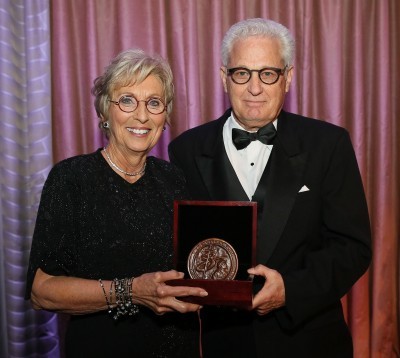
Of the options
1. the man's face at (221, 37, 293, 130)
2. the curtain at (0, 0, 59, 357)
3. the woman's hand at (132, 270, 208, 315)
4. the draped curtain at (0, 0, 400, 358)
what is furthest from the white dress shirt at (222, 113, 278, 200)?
the curtain at (0, 0, 59, 357)

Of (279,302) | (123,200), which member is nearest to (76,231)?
(123,200)

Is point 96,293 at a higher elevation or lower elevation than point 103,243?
lower

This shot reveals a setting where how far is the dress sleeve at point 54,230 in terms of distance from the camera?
76.2 inches

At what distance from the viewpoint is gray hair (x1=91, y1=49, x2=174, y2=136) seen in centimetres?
211

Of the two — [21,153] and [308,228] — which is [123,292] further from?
[21,153]

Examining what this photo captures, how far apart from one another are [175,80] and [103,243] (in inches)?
68.6

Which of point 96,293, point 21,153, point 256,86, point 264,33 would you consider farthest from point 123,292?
point 21,153

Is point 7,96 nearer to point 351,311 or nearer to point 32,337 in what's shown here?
point 32,337

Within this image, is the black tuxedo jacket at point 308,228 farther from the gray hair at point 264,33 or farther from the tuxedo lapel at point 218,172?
the gray hair at point 264,33

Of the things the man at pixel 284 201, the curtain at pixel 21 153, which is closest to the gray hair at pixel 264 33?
the man at pixel 284 201

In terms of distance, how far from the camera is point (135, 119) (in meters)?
2.15

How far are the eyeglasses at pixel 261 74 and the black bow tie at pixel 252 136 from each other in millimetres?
203

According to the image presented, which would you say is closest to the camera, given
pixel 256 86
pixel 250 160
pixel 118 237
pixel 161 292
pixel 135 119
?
pixel 161 292

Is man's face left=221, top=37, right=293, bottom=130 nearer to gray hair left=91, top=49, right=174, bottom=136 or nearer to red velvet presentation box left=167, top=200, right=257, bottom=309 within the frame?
gray hair left=91, top=49, right=174, bottom=136
